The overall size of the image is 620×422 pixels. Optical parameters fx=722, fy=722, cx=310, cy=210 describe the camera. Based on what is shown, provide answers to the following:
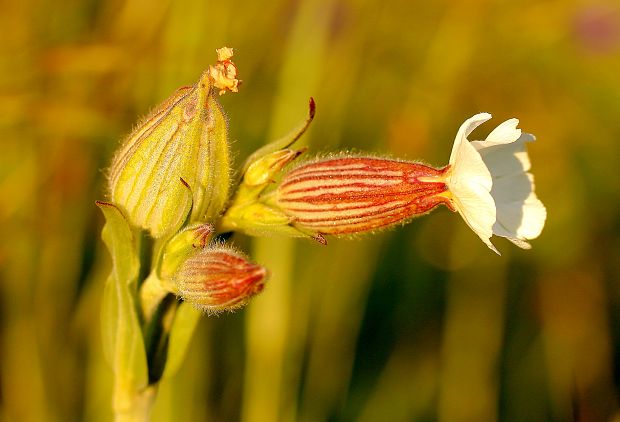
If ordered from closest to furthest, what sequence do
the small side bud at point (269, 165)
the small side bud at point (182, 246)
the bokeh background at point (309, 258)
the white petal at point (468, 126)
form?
1. the white petal at point (468, 126)
2. the small side bud at point (182, 246)
3. the small side bud at point (269, 165)
4. the bokeh background at point (309, 258)

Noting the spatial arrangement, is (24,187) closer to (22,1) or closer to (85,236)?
(85,236)

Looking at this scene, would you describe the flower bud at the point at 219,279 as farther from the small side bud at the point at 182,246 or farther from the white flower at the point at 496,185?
the white flower at the point at 496,185

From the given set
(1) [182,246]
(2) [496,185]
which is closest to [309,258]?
(2) [496,185]

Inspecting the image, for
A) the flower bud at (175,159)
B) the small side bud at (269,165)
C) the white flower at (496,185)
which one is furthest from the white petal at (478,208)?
the flower bud at (175,159)

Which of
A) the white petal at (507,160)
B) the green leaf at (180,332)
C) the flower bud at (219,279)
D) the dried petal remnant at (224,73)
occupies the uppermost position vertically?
the dried petal remnant at (224,73)

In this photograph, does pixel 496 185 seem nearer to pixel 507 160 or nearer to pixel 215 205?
pixel 507 160

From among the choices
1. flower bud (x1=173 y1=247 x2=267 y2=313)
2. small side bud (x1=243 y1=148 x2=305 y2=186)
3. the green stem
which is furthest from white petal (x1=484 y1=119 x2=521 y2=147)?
the green stem
